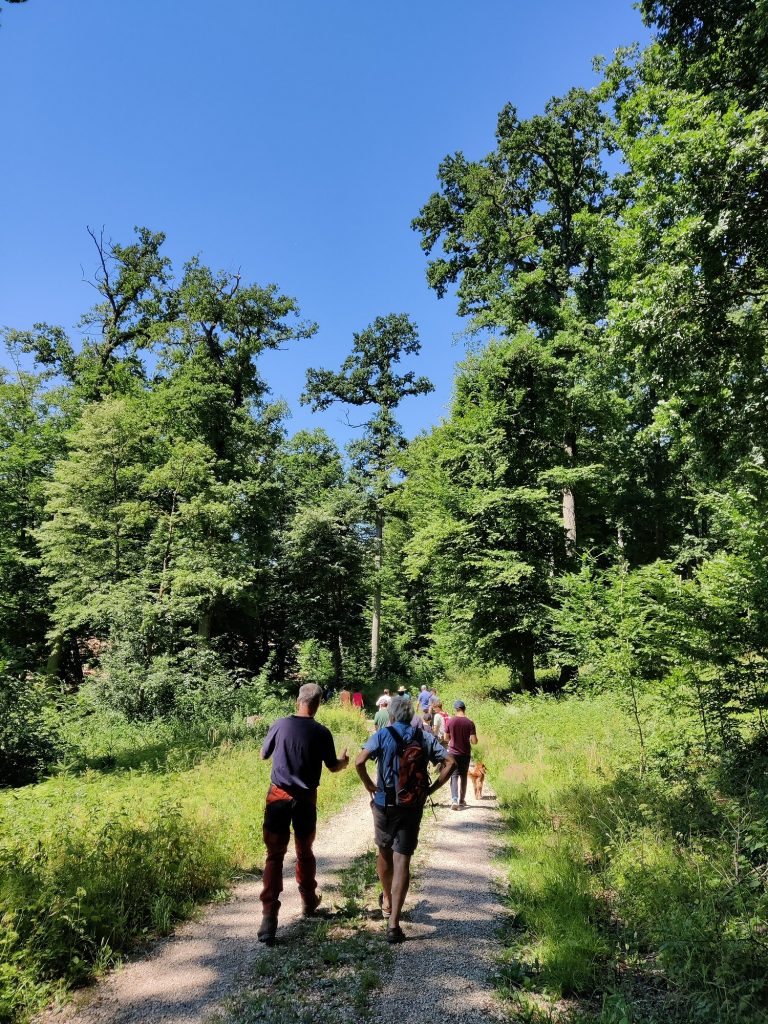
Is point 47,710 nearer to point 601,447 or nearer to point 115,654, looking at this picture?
point 115,654

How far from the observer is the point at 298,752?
15.1ft

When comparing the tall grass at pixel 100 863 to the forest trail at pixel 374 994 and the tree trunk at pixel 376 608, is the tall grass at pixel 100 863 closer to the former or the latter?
the forest trail at pixel 374 994

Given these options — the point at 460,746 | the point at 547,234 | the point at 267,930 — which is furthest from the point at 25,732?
the point at 547,234

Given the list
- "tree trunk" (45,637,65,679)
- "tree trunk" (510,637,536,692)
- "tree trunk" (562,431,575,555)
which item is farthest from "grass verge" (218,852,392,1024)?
"tree trunk" (45,637,65,679)

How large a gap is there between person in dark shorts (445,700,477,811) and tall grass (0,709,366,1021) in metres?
2.24

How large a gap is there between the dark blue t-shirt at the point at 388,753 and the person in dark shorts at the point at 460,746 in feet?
13.8

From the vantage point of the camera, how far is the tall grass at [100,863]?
12.4 ft

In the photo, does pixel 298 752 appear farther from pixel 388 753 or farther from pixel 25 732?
pixel 25 732

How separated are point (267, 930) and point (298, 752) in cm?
138

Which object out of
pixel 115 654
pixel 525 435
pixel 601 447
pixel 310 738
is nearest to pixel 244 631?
pixel 115 654

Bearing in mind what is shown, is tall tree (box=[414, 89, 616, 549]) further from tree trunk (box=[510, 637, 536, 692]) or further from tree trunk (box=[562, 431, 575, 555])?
tree trunk (box=[510, 637, 536, 692])

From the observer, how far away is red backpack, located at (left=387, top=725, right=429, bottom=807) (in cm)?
446

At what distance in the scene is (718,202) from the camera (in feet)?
25.9

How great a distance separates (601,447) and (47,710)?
22.1 m
